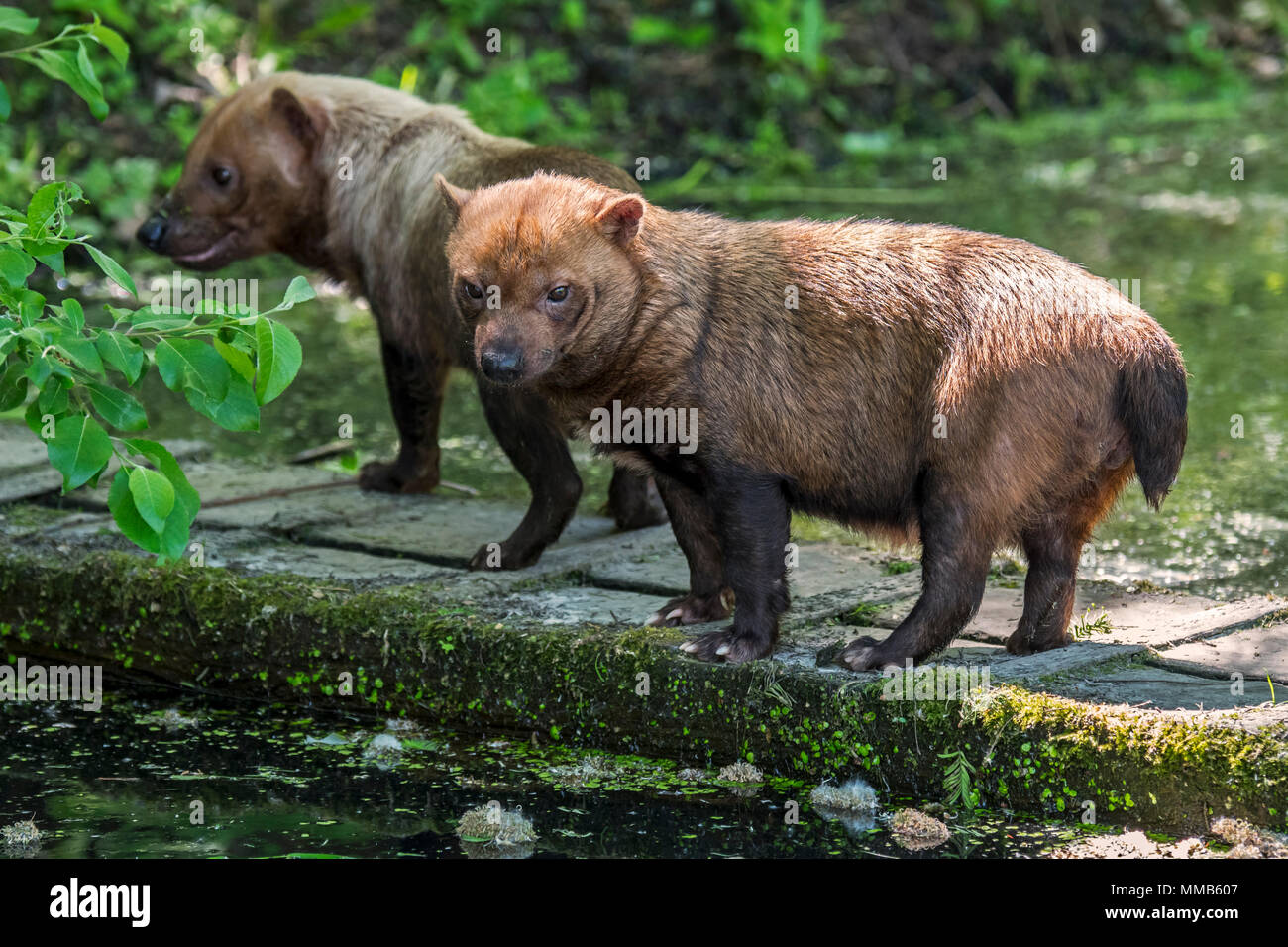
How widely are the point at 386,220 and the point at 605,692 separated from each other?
232 cm

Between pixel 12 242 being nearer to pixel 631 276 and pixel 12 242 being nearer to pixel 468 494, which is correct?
pixel 631 276

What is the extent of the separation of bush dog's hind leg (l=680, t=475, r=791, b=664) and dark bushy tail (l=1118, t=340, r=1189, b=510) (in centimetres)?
95

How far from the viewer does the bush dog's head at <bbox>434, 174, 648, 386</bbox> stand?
15.0ft

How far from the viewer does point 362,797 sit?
15.0 feet

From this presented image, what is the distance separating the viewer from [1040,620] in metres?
4.71

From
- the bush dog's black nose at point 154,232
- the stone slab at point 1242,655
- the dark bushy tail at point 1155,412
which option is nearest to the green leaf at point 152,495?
the dark bushy tail at point 1155,412

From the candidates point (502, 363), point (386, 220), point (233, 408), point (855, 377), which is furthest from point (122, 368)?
point (386, 220)

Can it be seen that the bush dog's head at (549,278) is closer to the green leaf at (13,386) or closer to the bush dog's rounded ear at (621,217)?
the bush dog's rounded ear at (621,217)

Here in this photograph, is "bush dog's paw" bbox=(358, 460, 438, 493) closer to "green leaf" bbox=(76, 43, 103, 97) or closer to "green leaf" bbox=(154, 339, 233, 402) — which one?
"green leaf" bbox=(76, 43, 103, 97)

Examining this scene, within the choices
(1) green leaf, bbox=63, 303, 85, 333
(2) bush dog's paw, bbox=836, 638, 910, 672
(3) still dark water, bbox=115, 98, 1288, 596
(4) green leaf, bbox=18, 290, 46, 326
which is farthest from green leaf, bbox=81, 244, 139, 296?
(3) still dark water, bbox=115, 98, 1288, 596

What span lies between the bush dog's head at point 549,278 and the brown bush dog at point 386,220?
103 centimetres

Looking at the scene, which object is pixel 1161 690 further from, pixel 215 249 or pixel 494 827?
pixel 215 249
